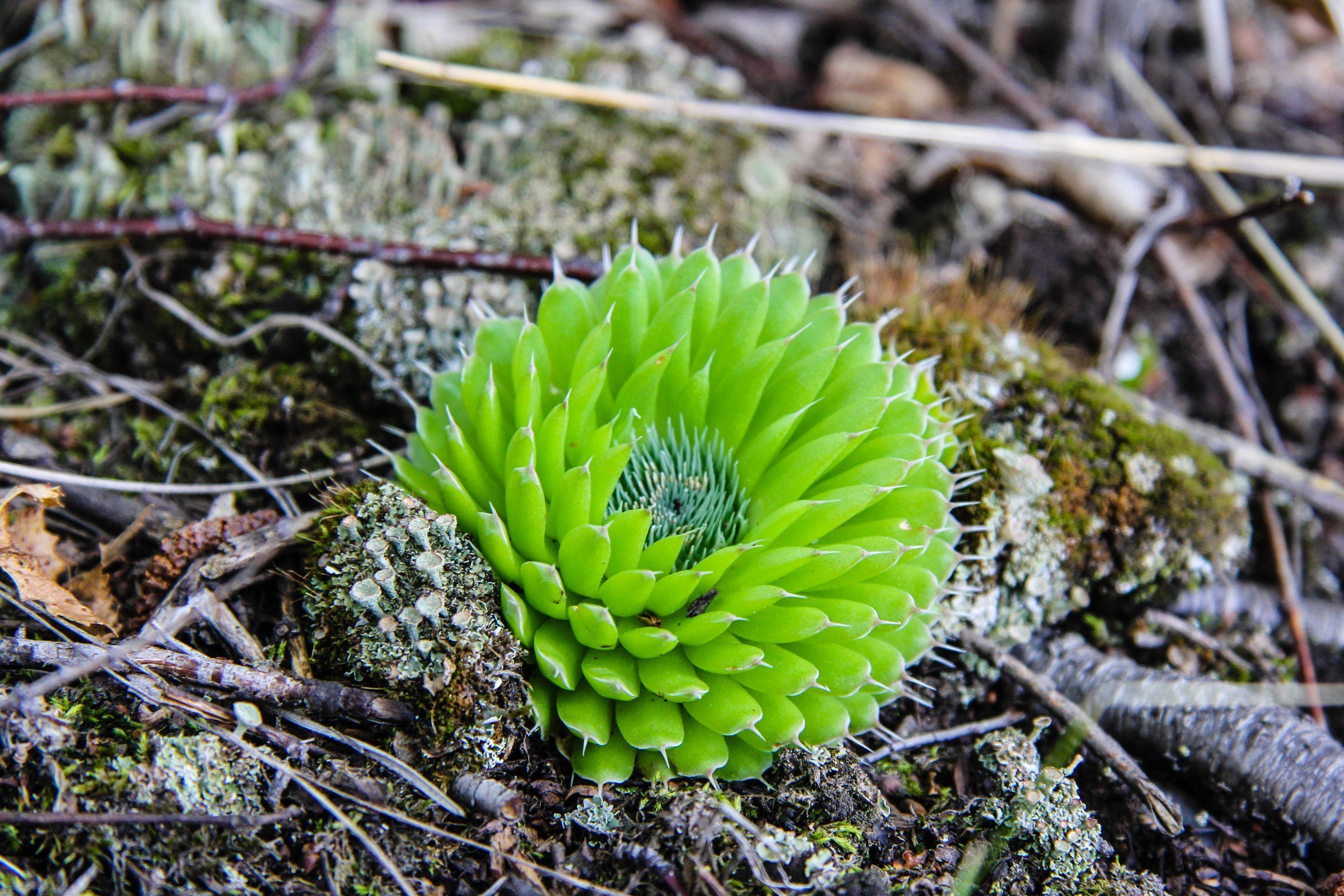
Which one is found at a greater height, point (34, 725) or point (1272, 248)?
point (1272, 248)

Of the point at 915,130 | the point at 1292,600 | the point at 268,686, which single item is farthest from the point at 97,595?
the point at 1292,600

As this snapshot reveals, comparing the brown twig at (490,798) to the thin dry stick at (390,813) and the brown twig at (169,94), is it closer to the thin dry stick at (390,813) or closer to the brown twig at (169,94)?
the thin dry stick at (390,813)

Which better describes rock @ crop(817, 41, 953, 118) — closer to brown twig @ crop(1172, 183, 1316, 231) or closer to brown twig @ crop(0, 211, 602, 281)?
brown twig @ crop(1172, 183, 1316, 231)

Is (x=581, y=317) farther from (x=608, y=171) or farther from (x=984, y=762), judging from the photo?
(x=984, y=762)

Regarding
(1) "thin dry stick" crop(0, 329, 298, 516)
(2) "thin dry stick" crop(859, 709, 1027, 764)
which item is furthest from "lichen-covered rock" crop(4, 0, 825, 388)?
(2) "thin dry stick" crop(859, 709, 1027, 764)

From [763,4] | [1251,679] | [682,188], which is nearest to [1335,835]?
[1251,679]

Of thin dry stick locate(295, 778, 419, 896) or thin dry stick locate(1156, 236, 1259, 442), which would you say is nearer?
thin dry stick locate(295, 778, 419, 896)

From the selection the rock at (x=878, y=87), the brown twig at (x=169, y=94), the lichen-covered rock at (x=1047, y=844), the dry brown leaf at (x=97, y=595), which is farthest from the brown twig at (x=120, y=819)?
the rock at (x=878, y=87)
